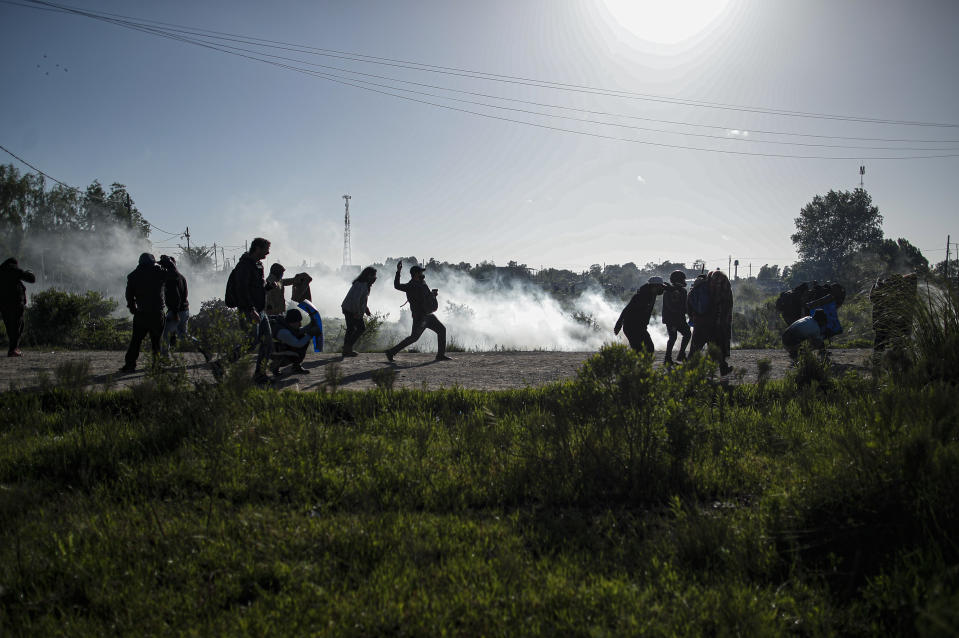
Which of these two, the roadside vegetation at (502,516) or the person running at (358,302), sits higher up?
the person running at (358,302)

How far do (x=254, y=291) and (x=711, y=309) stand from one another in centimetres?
699

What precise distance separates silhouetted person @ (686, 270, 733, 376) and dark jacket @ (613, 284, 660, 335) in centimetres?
69

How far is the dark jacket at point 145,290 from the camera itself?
791 centimetres

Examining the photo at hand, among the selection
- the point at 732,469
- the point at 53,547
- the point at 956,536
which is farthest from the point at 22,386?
the point at 956,536

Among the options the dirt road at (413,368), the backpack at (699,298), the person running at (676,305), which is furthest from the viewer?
the person running at (676,305)

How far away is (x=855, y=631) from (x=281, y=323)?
25.5ft

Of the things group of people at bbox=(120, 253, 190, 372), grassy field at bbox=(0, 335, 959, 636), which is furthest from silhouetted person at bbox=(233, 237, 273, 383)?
grassy field at bbox=(0, 335, 959, 636)

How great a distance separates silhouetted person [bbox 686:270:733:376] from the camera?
28.2 feet

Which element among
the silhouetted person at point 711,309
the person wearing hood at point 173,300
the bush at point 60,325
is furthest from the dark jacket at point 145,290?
the silhouetted person at point 711,309

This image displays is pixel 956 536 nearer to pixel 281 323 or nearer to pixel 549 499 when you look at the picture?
pixel 549 499

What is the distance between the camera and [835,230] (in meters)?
82.4

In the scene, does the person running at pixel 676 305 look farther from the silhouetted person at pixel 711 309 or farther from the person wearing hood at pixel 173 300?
the person wearing hood at pixel 173 300

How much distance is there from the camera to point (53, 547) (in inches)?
118

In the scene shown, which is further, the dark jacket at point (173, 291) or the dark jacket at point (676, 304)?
the dark jacket at point (676, 304)
